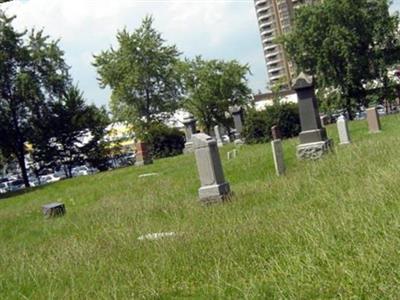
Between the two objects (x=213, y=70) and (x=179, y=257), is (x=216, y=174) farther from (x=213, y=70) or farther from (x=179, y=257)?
(x=213, y=70)

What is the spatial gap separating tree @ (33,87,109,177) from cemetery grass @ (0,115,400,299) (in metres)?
31.1

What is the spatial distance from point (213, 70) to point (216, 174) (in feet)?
150

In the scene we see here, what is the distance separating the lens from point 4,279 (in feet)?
21.9

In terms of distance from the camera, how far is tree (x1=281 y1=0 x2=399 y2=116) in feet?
148

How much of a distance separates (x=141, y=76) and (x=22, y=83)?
12.5m

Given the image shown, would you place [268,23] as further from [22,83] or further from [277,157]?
[277,157]

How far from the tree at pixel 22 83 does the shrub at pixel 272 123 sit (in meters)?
19.5

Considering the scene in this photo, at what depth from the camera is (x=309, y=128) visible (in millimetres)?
15945

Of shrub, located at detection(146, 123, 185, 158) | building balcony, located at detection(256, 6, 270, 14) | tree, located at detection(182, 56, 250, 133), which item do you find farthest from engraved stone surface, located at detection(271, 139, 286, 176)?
building balcony, located at detection(256, 6, 270, 14)

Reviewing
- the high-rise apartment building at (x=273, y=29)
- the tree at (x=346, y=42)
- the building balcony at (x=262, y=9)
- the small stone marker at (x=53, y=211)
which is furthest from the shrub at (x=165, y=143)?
the building balcony at (x=262, y=9)

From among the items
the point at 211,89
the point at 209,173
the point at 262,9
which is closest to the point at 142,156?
the point at 209,173

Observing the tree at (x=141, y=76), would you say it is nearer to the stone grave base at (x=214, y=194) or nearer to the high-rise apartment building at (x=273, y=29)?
the stone grave base at (x=214, y=194)

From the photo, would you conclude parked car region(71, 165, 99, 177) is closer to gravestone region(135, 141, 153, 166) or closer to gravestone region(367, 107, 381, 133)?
gravestone region(135, 141, 153, 166)

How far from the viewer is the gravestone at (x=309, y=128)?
15023mm
